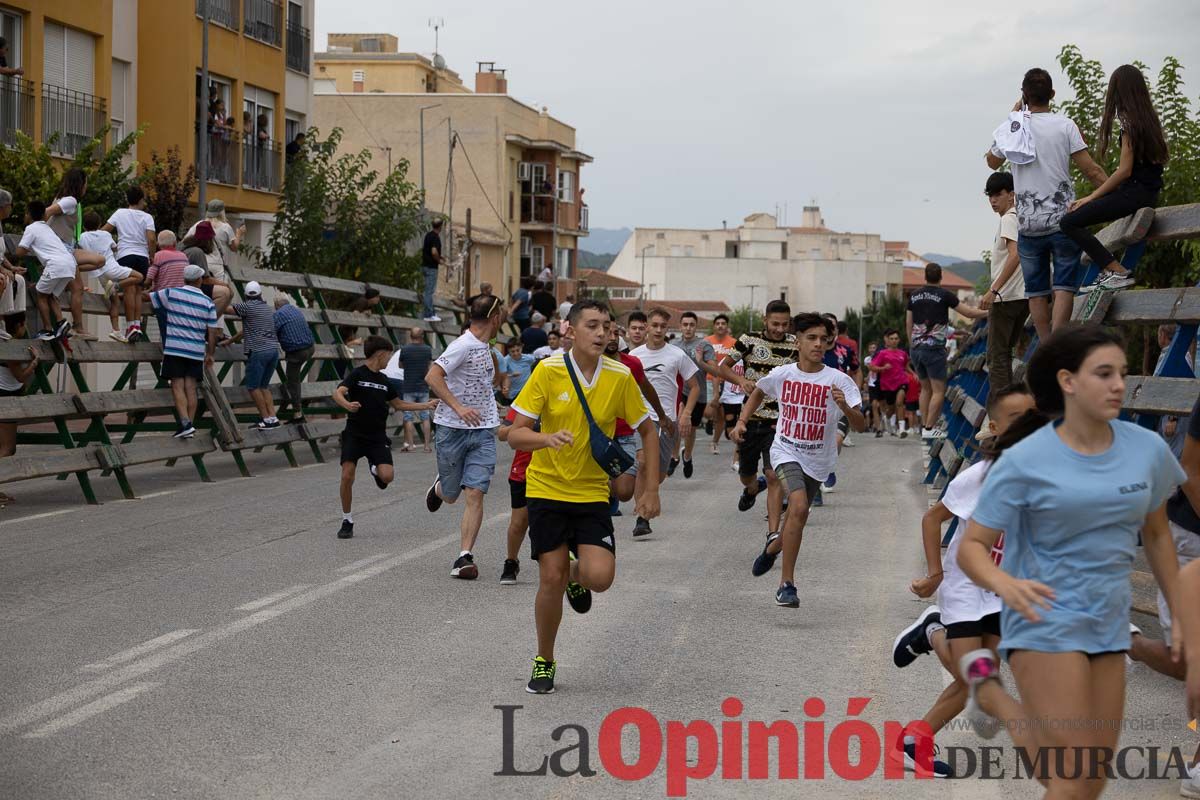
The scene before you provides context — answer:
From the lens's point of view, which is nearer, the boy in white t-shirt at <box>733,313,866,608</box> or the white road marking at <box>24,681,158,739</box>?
the white road marking at <box>24,681,158,739</box>

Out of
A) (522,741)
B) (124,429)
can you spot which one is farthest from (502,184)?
(522,741)

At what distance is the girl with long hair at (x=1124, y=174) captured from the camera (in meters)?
9.75

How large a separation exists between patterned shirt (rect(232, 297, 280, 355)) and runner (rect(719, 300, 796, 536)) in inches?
273

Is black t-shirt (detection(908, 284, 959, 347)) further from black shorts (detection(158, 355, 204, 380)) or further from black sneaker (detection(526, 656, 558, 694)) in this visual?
black sneaker (detection(526, 656, 558, 694))

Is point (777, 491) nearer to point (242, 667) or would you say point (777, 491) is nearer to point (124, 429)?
point (242, 667)

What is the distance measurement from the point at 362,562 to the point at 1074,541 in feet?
26.4

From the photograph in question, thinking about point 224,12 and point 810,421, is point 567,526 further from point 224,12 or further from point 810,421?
point 224,12

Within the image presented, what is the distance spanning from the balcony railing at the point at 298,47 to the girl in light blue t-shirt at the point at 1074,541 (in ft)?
131

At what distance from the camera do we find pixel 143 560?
39.4 ft

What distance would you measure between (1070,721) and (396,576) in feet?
24.3

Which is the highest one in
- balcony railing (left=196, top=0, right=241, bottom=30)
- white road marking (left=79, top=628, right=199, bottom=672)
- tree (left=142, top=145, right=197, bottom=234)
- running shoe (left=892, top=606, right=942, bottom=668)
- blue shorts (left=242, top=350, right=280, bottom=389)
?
balcony railing (left=196, top=0, right=241, bottom=30)

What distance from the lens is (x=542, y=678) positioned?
771cm

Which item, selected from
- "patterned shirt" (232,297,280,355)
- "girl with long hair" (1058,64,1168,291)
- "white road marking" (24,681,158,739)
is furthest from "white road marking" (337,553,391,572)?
"patterned shirt" (232,297,280,355)

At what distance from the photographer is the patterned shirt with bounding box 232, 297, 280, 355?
65.4 feet
